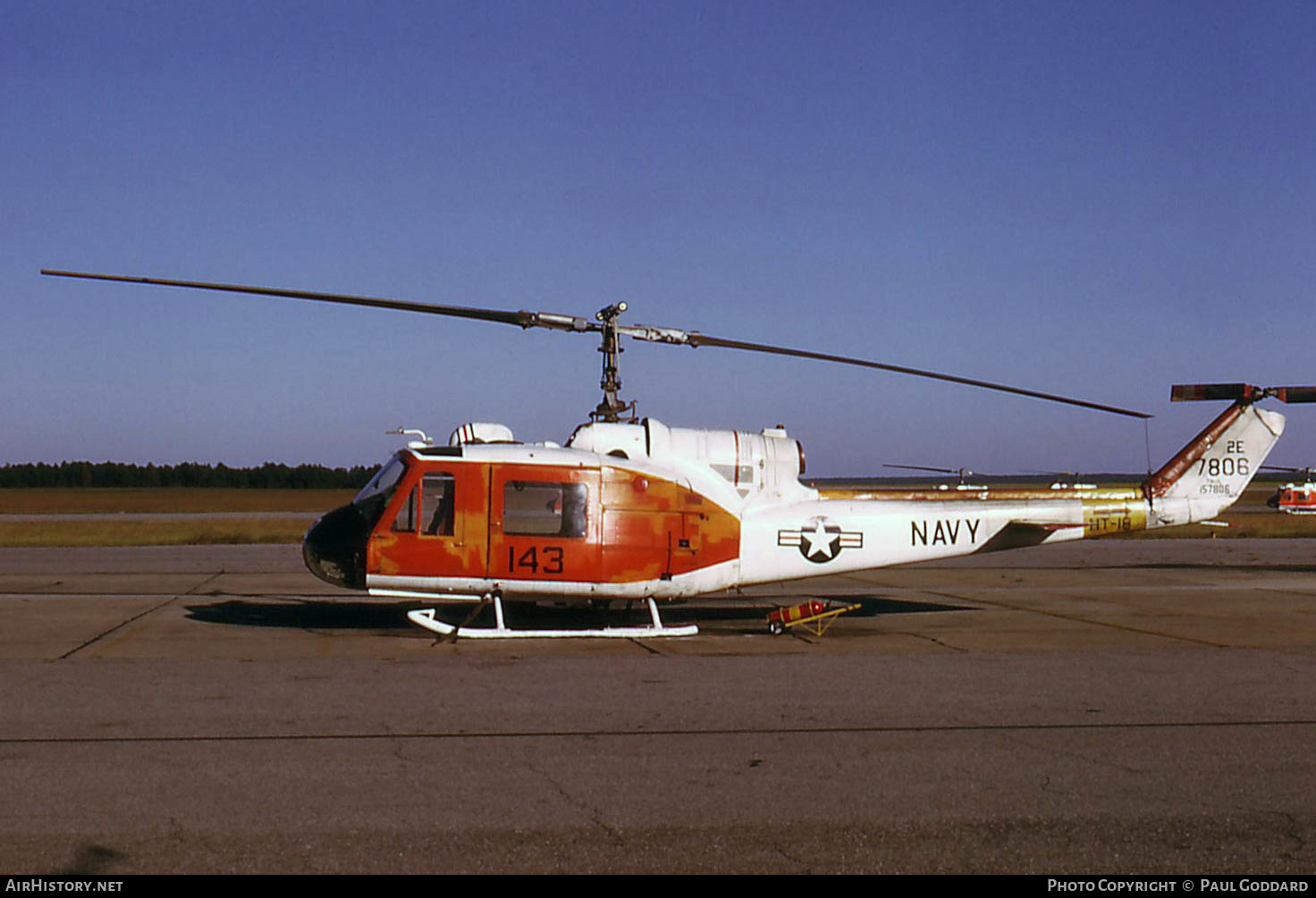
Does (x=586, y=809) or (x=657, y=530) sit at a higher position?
(x=657, y=530)

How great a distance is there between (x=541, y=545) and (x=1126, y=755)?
775cm

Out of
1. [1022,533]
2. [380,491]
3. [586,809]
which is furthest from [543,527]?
[586,809]

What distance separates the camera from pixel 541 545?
44.0ft

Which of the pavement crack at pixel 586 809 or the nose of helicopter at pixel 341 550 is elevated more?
the nose of helicopter at pixel 341 550

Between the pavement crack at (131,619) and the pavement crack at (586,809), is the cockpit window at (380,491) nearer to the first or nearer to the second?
the pavement crack at (131,619)

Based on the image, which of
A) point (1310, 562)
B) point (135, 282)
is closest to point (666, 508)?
point (135, 282)

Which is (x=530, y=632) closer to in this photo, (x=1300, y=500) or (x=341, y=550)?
(x=341, y=550)

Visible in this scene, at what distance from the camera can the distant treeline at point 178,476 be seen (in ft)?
389

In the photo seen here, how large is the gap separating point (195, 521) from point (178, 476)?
7367 centimetres

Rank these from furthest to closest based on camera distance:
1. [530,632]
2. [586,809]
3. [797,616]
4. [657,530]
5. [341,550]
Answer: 1. [657,530]
2. [797,616]
3. [341,550]
4. [530,632]
5. [586,809]

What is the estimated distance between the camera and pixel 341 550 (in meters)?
13.1

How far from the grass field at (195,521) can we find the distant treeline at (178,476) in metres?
8.51

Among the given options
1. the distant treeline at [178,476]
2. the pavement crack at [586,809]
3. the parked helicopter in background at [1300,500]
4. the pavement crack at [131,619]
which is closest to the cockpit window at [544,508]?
the pavement crack at [131,619]

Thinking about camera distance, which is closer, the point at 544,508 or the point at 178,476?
the point at 544,508
